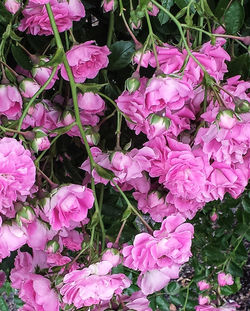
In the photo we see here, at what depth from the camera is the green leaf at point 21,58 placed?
805 millimetres

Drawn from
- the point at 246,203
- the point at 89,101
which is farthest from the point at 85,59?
the point at 246,203

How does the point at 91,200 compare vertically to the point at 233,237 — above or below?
above

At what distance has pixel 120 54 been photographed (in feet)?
2.75

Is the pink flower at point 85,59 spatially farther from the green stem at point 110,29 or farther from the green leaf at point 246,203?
the green leaf at point 246,203

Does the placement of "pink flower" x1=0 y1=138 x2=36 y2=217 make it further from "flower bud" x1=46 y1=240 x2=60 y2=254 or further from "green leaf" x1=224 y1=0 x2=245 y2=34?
"green leaf" x1=224 y1=0 x2=245 y2=34

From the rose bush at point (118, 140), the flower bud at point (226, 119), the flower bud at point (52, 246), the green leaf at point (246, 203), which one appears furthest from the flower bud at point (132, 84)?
the green leaf at point (246, 203)

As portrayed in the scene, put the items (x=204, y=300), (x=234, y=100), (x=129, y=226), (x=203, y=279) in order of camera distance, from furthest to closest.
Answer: (x=203, y=279) < (x=204, y=300) < (x=129, y=226) < (x=234, y=100)

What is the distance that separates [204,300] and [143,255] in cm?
92

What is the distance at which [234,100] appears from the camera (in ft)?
2.14

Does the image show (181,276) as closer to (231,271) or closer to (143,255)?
(231,271)

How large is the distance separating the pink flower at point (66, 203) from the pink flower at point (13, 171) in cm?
6

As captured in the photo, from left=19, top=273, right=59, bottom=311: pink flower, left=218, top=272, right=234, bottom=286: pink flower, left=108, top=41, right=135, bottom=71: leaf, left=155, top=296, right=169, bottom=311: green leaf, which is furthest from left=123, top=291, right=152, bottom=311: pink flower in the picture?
left=155, top=296, right=169, bottom=311: green leaf

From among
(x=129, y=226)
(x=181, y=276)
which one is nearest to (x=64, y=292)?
(x=129, y=226)

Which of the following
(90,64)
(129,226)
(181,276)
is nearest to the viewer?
(90,64)
